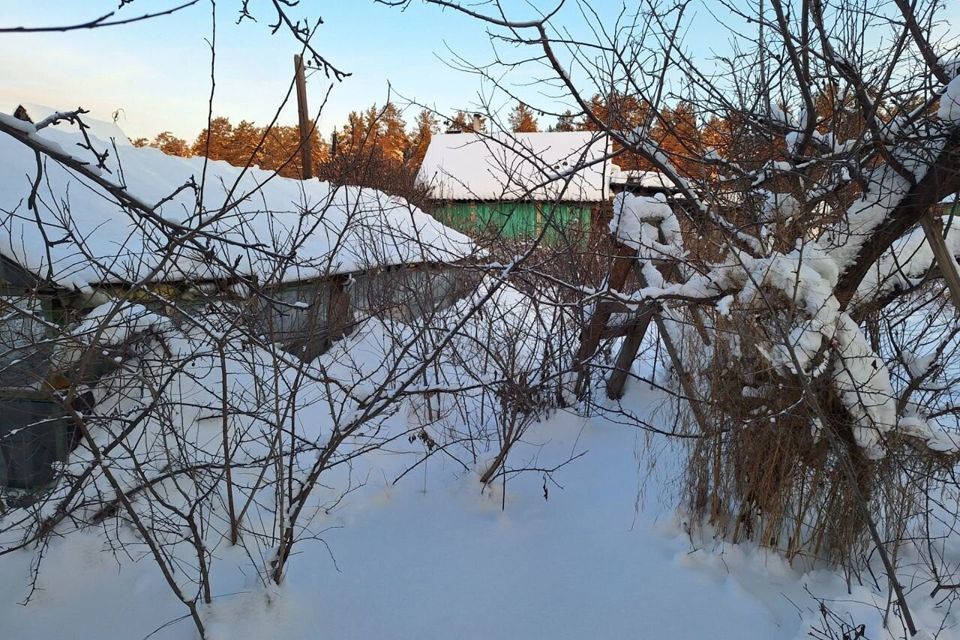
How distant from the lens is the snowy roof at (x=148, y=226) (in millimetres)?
2879

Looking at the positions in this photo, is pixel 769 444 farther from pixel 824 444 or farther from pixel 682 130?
pixel 682 130

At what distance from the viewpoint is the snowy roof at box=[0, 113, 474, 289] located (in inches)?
113

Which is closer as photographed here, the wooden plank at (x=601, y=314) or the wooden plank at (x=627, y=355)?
the wooden plank at (x=601, y=314)

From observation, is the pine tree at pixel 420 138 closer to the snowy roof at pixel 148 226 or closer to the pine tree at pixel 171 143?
the snowy roof at pixel 148 226

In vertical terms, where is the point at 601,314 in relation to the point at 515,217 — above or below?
below

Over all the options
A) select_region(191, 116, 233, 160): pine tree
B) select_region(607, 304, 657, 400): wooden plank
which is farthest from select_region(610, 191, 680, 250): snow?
select_region(191, 116, 233, 160): pine tree

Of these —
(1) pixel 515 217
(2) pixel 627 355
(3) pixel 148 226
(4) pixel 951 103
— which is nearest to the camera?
(4) pixel 951 103

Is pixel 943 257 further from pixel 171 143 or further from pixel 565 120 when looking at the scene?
pixel 171 143

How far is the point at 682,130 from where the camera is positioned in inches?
166

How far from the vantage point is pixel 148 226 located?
523 cm

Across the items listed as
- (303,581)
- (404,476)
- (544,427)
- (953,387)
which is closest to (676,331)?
(544,427)

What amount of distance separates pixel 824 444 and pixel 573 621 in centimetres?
149

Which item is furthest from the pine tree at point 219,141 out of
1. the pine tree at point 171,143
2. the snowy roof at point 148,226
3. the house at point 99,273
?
the house at point 99,273

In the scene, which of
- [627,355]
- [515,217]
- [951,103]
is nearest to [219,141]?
[515,217]
